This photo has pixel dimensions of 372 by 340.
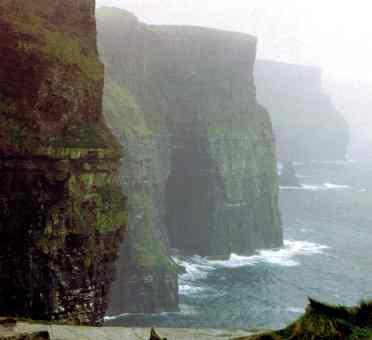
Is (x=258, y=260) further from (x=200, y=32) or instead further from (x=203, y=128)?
(x=200, y=32)

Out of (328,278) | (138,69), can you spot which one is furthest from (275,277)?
(138,69)

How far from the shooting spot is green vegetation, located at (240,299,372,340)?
39.3 feet

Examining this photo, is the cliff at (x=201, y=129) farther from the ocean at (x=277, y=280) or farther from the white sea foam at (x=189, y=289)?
the white sea foam at (x=189, y=289)

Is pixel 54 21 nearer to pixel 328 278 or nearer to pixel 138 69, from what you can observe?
pixel 328 278

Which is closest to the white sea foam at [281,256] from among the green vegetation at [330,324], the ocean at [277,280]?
the ocean at [277,280]

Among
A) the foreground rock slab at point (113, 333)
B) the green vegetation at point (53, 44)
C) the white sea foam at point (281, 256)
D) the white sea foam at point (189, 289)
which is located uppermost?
the green vegetation at point (53, 44)

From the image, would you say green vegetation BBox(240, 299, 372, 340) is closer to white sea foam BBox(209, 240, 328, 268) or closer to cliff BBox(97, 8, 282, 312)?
cliff BBox(97, 8, 282, 312)

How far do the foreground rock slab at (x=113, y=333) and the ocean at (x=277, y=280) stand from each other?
3702cm

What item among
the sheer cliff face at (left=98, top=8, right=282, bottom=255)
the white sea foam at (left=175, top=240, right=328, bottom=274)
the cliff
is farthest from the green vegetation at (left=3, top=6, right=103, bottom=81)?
the sheer cliff face at (left=98, top=8, right=282, bottom=255)

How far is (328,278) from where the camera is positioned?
3831 inches

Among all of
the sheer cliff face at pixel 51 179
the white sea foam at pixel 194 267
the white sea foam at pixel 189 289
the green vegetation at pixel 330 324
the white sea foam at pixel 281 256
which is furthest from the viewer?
the white sea foam at pixel 281 256

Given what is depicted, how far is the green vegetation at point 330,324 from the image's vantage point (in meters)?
12.0

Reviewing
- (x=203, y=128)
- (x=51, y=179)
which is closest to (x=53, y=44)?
(x=51, y=179)

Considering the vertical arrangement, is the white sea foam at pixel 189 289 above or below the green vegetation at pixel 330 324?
below
